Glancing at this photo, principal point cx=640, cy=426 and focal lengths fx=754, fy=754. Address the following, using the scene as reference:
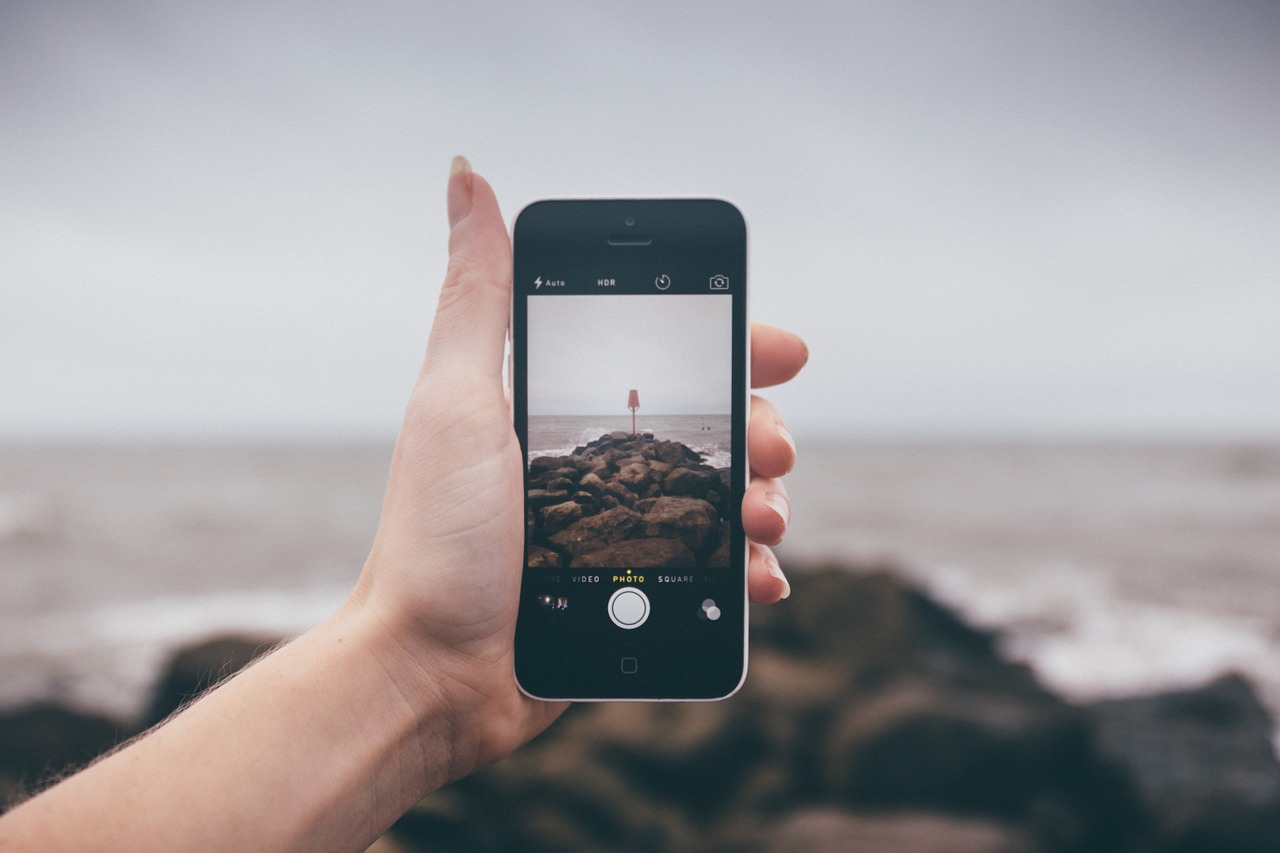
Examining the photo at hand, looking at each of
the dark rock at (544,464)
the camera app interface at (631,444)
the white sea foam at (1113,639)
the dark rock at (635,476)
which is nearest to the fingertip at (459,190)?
the camera app interface at (631,444)

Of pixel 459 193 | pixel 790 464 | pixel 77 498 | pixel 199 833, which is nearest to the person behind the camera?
pixel 199 833

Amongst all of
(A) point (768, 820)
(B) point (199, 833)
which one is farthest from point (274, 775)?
(A) point (768, 820)

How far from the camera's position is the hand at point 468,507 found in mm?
1933

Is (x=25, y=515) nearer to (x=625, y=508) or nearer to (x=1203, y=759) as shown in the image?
(x=625, y=508)

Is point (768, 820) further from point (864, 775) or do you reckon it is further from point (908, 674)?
point (908, 674)

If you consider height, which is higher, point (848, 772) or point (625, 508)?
point (625, 508)

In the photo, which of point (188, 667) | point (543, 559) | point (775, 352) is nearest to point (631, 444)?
point (543, 559)

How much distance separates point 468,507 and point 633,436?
490mm

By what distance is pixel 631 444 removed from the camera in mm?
2119

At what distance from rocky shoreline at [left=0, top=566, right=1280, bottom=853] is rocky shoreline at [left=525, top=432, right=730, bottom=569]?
311 centimetres

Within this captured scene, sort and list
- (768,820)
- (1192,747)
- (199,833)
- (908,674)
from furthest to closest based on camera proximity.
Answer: (908,674), (1192,747), (768,820), (199,833)

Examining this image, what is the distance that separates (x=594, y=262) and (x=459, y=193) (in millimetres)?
413

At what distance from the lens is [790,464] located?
2.19 meters

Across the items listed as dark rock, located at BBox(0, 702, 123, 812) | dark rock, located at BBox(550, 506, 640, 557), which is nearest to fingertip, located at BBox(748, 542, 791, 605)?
dark rock, located at BBox(550, 506, 640, 557)
